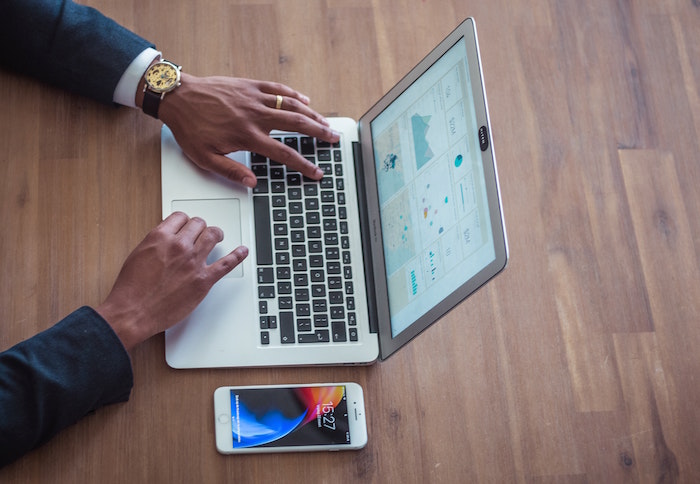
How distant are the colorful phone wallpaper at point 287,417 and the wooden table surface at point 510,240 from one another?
0.09 feet

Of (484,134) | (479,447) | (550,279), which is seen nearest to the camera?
(484,134)

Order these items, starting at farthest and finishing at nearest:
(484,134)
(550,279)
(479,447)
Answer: (550,279), (479,447), (484,134)

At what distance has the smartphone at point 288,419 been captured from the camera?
1000mm

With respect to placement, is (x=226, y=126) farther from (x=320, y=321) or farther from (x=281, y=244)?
(x=320, y=321)

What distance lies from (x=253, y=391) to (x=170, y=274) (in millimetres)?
202

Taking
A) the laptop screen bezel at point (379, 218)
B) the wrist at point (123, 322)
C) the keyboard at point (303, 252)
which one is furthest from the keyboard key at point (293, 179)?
the wrist at point (123, 322)

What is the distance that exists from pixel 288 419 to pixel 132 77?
572 millimetres

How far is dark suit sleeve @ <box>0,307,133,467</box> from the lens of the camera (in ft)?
2.95

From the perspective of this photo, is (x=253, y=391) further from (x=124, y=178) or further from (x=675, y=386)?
(x=675, y=386)

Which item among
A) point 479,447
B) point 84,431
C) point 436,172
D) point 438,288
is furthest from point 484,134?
point 84,431

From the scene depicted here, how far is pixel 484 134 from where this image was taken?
0.94m

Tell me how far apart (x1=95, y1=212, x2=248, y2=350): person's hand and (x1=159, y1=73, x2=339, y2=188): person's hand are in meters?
0.11

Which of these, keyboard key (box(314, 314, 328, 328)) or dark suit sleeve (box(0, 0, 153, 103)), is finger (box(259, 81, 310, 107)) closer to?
dark suit sleeve (box(0, 0, 153, 103))

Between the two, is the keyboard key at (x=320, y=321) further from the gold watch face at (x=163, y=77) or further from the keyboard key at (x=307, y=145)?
the gold watch face at (x=163, y=77)
